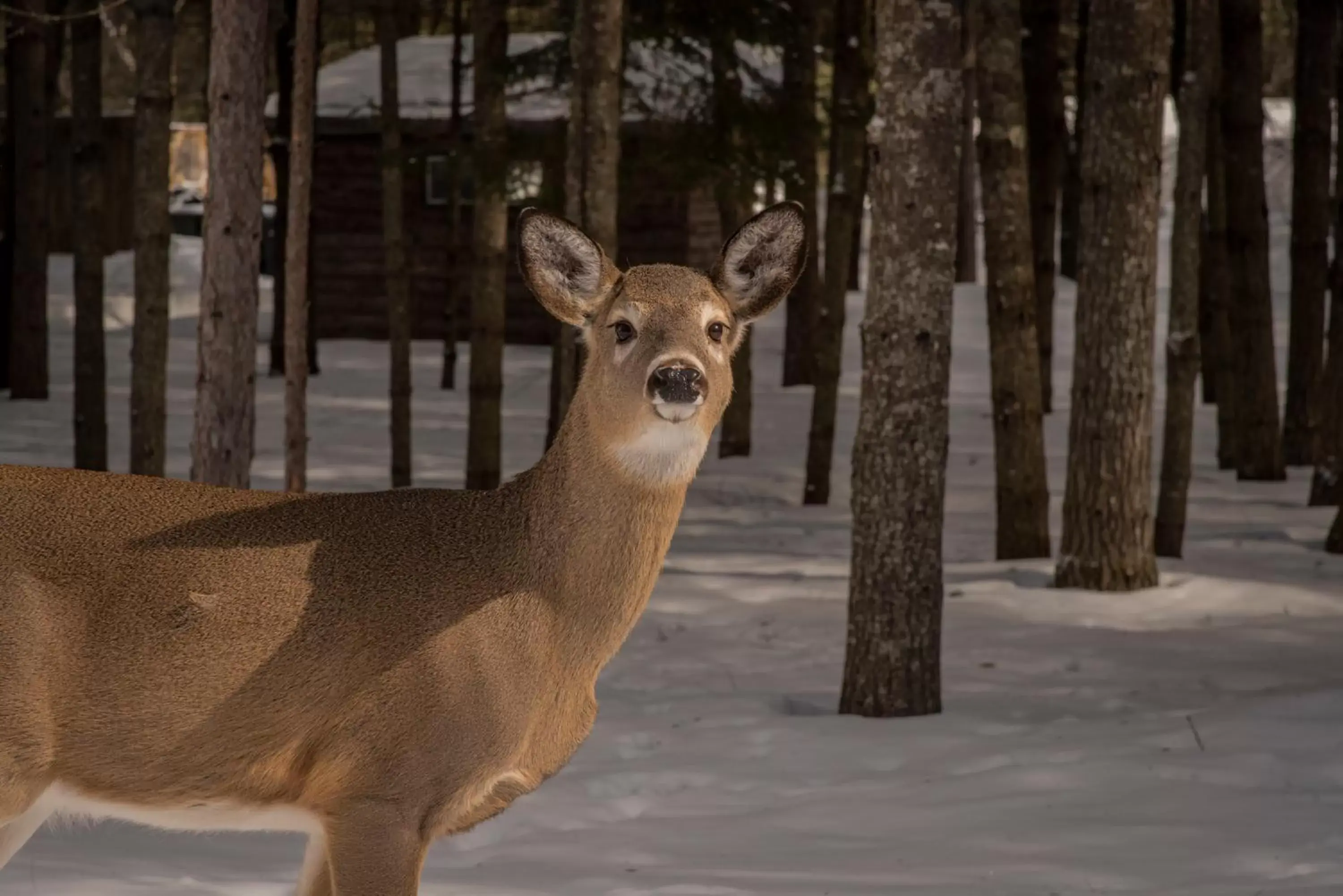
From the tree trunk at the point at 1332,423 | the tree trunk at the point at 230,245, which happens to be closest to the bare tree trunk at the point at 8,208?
the tree trunk at the point at 230,245

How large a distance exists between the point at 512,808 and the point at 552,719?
10.4 ft

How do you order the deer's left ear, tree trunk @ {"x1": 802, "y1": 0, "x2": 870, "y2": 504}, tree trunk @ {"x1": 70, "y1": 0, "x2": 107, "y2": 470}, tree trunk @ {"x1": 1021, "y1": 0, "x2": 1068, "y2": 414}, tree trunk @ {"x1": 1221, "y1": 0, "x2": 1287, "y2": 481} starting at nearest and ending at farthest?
the deer's left ear, tree trunk @ {"x1": 802, "y1": 0, "x2": 870, "y2": 504}, tree trunk @ {"x1": 70, "y1": 0, "x2": 107, "y2": 470}, tree trunk @ {"x1": 1221, "y1": 0, "x2": 1287, "y2": 481}, tree trunk @ {"x1": 1021, "y1": 0, "x2": 1068, "y2": 414}

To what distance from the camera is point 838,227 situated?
726 inches

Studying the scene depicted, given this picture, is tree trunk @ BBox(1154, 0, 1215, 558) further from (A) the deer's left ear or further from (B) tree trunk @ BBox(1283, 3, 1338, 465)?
(A) the deer's left ear

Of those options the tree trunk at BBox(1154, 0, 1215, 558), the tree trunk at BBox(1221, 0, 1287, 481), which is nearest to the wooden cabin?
the tree trunk at BBox(1221, 0, 1287, 481)

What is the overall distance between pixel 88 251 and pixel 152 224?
21.0ft

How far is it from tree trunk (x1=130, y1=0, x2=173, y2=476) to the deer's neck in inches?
333

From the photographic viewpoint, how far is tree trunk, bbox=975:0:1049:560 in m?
13.3

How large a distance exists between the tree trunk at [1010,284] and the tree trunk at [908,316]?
4.10 meters

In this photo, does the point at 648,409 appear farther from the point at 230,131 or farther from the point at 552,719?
the point at 230,131

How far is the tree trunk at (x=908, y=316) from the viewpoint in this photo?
8.93m

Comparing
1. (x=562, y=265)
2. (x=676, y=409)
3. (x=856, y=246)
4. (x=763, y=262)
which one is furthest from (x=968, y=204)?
(x=676, y=409)

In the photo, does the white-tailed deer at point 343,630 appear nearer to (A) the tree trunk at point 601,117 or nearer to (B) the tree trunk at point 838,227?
(A) the tree trunk at point 601,117

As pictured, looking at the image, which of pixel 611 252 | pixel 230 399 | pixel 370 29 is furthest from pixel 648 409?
Result: pixel 370 29
